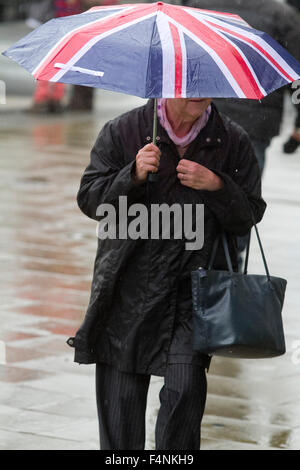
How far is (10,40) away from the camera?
32.7 meters

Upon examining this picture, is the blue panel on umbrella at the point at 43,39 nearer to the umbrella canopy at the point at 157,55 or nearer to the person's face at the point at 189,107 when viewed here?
the umbrella canopy at the point at 157,55

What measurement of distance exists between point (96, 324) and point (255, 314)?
0.62 m

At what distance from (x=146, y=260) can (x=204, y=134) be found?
1.74 feet

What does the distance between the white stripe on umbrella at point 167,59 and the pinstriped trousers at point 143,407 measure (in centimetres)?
105

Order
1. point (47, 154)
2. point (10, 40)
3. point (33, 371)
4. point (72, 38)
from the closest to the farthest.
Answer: point (72, 38) < point (33, 371) < point (47, 154) < point (10, 40)

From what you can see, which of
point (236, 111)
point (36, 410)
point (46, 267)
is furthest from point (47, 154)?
point (36, 410)

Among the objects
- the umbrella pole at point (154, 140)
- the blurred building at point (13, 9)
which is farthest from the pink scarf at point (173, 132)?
the blurred building at point (13, 9)

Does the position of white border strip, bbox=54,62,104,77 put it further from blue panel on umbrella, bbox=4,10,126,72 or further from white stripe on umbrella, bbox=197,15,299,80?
white stripe on umbrella, bbox=197,15,299,80

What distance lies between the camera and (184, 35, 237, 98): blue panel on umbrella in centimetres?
414

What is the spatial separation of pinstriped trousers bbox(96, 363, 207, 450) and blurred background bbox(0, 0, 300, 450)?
29.9 inches

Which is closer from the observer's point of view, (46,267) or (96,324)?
(96,324)

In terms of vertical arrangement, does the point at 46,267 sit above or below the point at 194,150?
below

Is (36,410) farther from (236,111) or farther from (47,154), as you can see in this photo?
(47,154)

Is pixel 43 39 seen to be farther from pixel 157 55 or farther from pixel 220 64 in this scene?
pixel 220 64
